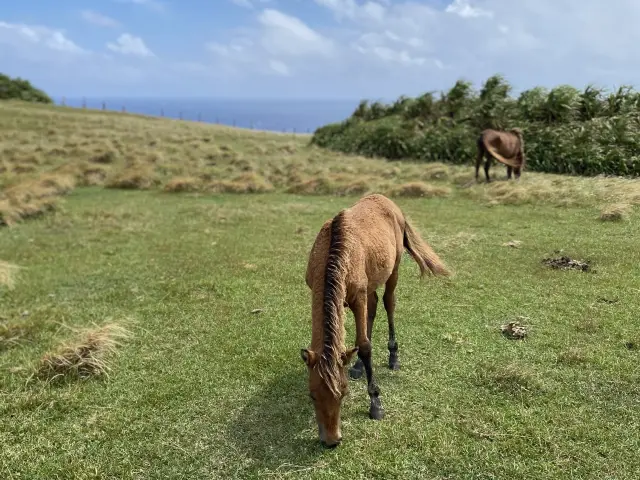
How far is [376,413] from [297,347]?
5.85ft

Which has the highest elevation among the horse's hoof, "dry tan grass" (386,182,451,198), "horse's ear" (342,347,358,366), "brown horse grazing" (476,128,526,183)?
"brown horse grazing" (476,128,526,183)

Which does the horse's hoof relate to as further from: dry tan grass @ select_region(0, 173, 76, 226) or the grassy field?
dry tan grass @ select_region(0, 173, 76, 226)

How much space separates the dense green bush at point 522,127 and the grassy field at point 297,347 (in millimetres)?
2807

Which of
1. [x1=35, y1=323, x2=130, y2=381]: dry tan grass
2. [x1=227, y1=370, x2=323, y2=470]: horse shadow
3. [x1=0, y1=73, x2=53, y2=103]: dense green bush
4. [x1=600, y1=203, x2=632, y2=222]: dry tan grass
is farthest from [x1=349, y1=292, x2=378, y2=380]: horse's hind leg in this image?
[x1=0, y1=73, x2=53, y2=103]: dense green bush

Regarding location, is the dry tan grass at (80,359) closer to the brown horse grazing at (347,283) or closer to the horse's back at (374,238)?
the brown horse grazing at (347,283)

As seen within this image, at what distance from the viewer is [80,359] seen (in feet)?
18.3

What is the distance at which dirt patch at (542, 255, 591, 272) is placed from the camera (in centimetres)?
775

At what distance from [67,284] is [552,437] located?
26.8 feet

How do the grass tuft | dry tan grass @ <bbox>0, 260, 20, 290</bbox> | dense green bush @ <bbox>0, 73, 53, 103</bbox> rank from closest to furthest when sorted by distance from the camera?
dry tan grass @ <bbox>0, 260, 20, 290</bbox>, the grass tuft, dense green bush @ <bbox>0, 73, 53, 103</bbox>

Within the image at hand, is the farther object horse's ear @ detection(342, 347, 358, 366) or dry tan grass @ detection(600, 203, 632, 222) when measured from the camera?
dry tan grass @ detection(600, 203, 632, 222)

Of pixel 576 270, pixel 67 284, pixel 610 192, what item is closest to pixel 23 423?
pixel 67 284

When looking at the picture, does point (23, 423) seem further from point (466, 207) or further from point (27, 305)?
point (466, 207)

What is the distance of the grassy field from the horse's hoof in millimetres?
84

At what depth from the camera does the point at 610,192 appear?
Result: 1191 centimetres
